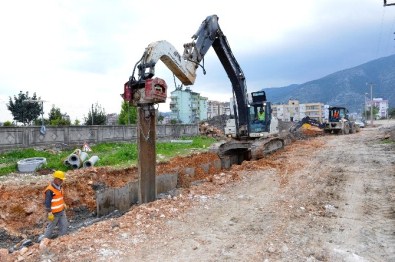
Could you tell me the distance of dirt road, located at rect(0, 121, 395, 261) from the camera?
5074mm

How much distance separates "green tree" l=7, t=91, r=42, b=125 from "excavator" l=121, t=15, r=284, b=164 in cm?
2424

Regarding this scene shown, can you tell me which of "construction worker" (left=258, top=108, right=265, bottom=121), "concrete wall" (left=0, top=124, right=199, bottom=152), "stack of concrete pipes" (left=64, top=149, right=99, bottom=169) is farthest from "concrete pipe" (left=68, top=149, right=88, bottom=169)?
"construction worker" (left=258, top=108, right=265, bottom=121)

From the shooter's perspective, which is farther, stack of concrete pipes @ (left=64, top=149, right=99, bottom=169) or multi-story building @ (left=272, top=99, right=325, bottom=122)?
multi-story building @ (left=272, top=99, right=325, bottom=122)

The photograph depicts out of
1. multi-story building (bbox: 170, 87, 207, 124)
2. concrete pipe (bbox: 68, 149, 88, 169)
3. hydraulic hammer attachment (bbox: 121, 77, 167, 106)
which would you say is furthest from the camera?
multi-story building (bbox: 170, 87, 207, 124)

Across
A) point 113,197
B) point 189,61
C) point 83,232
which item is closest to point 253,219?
point 83,232

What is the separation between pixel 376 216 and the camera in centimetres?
677

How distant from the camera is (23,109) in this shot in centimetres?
3453

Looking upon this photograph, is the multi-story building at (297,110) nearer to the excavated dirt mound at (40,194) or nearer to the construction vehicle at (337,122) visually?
the construction vehicle at (337,122)

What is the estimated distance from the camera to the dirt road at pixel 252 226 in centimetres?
507

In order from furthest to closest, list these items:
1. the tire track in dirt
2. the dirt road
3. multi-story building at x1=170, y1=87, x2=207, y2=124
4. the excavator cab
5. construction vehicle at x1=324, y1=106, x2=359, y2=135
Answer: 1. multi-story building at x1=170, y1=87, x2=207, y2=124
2. construction vehicle at x1=324, y1=106, x2=359, y2=135
3. the excavator cab
4. the tire track in dirt
5. the dirt road

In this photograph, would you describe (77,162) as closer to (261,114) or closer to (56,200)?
(261,114)

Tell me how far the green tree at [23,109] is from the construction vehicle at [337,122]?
24.9 m

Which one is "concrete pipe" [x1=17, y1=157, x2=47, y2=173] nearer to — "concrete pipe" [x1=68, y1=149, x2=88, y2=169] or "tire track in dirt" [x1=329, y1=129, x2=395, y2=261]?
"concrete pipe" [x1=68, y1=149, x2=88, y2=169]

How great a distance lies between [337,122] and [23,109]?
27.5 m
